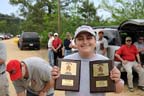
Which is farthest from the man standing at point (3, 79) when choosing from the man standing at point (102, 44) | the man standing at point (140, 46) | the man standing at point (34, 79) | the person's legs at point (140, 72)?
the man standing at point (140, 46)

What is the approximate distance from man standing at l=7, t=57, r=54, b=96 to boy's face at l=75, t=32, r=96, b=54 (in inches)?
36.9

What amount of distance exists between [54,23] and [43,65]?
85.6 feet

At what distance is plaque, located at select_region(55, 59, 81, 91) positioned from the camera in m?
3.05

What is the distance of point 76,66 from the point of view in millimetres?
3082

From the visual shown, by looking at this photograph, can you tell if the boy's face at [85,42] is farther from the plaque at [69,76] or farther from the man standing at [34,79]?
the man standing at [34,79]

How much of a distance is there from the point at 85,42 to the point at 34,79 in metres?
1.38

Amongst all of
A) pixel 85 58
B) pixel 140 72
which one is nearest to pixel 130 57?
pixel 140 72

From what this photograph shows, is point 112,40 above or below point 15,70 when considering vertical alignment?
above

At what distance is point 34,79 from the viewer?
14.0ft

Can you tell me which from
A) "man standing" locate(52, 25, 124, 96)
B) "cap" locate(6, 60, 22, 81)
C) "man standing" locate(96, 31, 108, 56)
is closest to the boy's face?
"man standing" locate(52, 25, 124, 96)

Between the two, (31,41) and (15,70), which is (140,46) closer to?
(15,70)

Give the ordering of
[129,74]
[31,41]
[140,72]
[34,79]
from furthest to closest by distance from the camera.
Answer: [31,41] < [140,72] < [129,74] < [34,79]

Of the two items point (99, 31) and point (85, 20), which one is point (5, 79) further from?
point (85, 20)

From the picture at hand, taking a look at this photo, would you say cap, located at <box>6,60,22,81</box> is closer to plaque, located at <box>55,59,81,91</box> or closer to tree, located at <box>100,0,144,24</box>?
plaque, located at <box>55,59,81,91</box>
